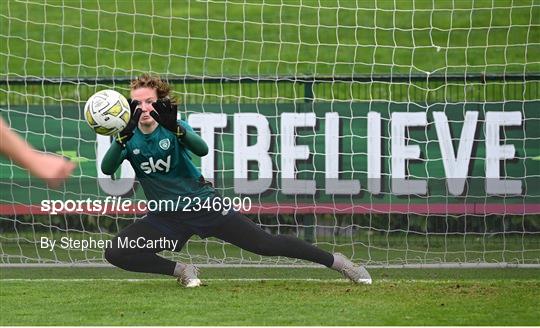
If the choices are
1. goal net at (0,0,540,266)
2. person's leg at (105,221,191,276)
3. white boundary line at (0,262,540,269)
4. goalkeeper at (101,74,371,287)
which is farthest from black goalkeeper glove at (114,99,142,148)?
goal net at (0,0,540,266)

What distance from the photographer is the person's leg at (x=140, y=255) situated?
9848mm

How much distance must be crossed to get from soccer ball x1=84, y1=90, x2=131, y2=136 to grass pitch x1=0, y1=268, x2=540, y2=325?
4.29ft

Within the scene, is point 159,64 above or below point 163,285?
above

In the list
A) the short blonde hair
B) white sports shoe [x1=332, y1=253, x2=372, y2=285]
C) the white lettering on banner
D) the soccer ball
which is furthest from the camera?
the white lettering on banner

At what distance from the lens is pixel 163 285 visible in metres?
10.2

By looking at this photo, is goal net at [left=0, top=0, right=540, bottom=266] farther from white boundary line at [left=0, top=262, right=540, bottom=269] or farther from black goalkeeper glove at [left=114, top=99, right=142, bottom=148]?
black goalkeeper glove at [left=114, top=99, right=142, bottom=148]

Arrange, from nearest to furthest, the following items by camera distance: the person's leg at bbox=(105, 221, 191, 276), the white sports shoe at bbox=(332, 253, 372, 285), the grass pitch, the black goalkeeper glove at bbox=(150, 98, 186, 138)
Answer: the grass pitch
the black goalkeeper glove at bbox=(150, 98, 186, 138)
the person's leg at bbox=(105, 221, 191, 276)
the white sports shoe at bbox=(332, 253, 372, 285)

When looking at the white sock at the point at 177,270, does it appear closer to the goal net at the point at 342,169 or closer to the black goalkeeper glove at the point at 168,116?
the black goalkeeper glove at the point at 168,116

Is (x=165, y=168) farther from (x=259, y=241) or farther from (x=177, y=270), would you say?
(x=259, y=241)

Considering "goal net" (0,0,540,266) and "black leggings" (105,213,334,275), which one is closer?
"black leggings" (105,213,334,275)

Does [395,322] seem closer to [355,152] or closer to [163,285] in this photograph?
[163,285]

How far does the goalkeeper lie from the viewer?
988cm

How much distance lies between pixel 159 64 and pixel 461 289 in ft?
32.1

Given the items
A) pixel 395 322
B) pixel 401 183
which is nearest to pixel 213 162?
pixel 401 183
